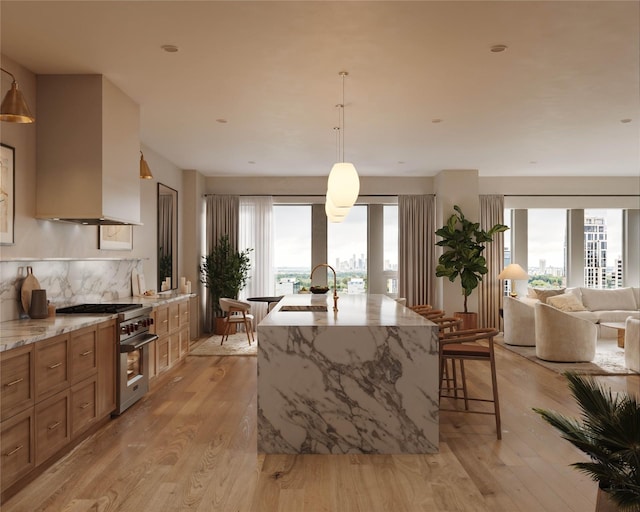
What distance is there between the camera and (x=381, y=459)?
350 cm

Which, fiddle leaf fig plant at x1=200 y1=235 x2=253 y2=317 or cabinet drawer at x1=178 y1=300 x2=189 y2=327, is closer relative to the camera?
cabinet drawer at x1=178 y1=300 x2=189 y2=327

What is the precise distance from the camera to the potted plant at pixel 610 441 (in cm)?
180

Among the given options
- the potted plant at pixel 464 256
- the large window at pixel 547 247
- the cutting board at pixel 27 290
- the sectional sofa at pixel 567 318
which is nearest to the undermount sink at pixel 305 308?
the cutting board at pixel 27 290

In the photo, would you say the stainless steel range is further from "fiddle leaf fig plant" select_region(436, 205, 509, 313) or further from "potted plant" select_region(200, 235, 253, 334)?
"fiddle leaf fig plant" select_region(436, 205, 509, 313)

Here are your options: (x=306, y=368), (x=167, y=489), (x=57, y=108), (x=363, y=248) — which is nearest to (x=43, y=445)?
(x=167, y=489)

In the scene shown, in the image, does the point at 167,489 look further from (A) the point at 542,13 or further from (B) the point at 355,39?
(A) the point at 542,13

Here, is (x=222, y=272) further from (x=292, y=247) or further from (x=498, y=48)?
(x=498, y=48)

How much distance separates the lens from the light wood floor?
9.43ft

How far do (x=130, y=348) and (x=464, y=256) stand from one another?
5.71m

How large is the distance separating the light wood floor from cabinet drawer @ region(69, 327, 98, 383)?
49 centimetres

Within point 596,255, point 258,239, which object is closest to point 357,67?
point 258,239

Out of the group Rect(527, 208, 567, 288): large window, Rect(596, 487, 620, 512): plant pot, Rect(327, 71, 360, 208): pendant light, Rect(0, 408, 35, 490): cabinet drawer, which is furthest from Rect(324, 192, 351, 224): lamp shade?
Rect(527, 208, 567, 288): large window

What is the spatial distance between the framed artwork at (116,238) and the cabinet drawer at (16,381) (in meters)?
2.43

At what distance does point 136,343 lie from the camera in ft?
A: 15.2
